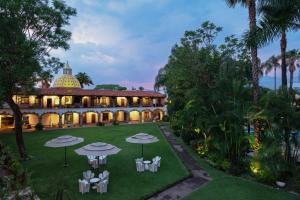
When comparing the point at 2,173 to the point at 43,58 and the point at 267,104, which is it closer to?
the point at 43,58

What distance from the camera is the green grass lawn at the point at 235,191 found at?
428 inches

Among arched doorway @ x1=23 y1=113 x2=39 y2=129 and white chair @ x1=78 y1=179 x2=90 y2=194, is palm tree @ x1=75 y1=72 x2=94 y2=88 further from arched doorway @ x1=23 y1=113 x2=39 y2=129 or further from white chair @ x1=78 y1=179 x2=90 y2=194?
white chair @ x1=78 y1=179 x2=90 y2=194

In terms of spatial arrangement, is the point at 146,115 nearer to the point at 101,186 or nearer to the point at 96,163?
the point at 96,163

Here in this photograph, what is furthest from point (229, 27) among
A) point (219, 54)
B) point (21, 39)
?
point (21, 39)

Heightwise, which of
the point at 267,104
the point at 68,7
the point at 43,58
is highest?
the point at 68,7

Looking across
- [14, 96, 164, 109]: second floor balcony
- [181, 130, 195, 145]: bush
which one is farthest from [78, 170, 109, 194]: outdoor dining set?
[14, 96, 164, 109]: second floor balcony

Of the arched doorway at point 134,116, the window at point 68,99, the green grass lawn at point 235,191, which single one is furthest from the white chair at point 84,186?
the arched doorway at point 134,116

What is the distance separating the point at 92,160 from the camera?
1442 cm

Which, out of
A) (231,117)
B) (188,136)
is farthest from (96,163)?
(188,136)

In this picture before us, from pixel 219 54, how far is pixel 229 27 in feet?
11.9

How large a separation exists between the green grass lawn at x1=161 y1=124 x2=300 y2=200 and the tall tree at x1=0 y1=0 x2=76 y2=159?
43.0 ft

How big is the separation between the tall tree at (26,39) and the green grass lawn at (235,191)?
1311 cm

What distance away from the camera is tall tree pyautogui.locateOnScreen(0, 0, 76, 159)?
13875 mm

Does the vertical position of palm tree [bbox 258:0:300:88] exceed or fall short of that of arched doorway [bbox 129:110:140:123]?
it exceeds it
